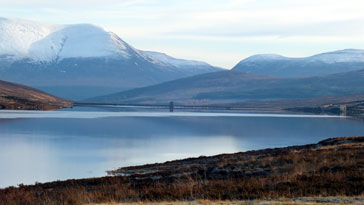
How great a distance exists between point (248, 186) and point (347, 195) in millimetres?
4711

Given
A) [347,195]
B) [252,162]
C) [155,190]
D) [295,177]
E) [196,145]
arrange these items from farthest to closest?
[196,145], [252,162], [295,177], [155,190], [347,195]

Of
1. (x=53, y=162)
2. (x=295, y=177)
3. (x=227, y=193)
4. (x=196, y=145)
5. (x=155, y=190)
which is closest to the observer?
(x=227, y=193)

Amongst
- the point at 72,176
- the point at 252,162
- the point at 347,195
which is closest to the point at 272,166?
the point at 252,162

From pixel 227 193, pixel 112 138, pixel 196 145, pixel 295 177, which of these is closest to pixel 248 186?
pixel 227 193

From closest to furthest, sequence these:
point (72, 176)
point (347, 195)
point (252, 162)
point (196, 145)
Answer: point (347, 195), point (252, 162), point (72, 176), point (196, 145)

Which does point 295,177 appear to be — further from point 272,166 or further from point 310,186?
point 272,166

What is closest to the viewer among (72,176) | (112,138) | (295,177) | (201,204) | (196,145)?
(201,204)

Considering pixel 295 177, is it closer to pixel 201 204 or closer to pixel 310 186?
pixel 310 186

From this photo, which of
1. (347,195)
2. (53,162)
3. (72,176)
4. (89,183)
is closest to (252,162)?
(89,183)

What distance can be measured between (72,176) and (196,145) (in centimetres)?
3650

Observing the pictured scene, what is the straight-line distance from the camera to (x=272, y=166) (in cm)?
3841

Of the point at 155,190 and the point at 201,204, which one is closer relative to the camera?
the point at 201,204

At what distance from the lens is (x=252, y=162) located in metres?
42.4

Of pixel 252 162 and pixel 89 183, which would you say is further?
pixel 252 162
